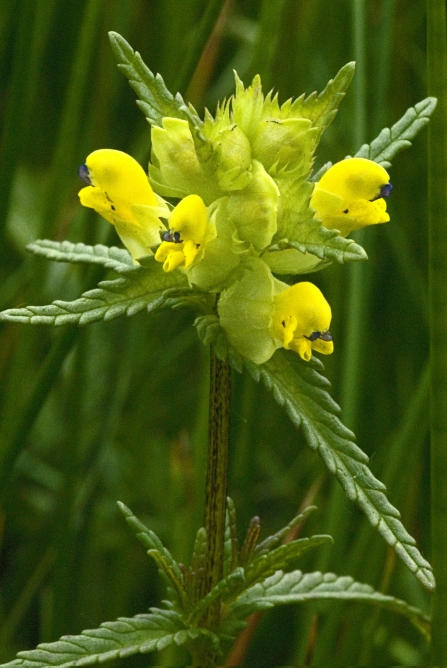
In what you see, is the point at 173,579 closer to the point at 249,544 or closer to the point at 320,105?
the point at 249,544

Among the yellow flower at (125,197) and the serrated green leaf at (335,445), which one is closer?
the serrated green leaf at (335,445)

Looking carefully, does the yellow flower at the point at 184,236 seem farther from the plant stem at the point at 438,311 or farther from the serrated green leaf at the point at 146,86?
the plant stem at the point at 438,311

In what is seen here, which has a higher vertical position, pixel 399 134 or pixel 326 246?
pixel 399 134

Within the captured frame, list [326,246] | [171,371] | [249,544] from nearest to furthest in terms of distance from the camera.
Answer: [326,246], [249,544], [171,371]

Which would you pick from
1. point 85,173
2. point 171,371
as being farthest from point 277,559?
point 171,371

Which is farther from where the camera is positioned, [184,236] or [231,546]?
[231,546]

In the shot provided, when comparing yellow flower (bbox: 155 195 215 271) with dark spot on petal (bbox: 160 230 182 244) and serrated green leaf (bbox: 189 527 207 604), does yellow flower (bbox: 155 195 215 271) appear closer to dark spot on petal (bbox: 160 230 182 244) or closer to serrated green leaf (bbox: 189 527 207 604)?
dark spot on petal (bbox: 160 230 182 244)

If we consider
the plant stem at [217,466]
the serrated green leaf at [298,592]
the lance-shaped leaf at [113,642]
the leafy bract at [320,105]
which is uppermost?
the leafy bract at [320,105]

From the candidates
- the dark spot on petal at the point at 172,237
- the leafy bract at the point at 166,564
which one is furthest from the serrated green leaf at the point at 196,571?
the dark spot on petal at the point at 172,237
